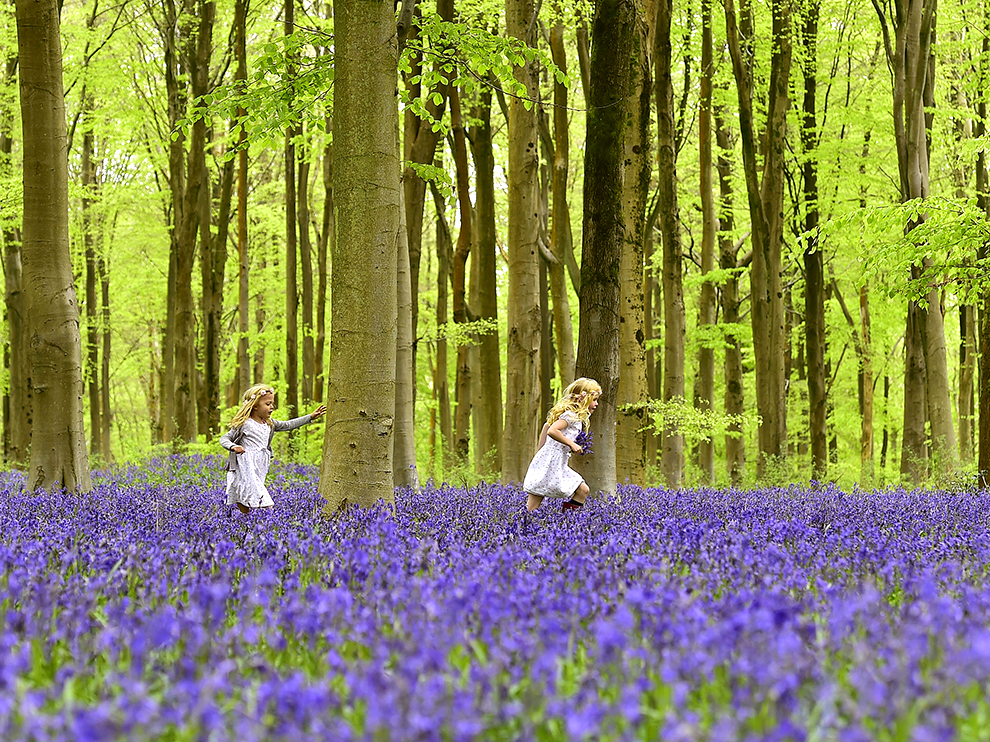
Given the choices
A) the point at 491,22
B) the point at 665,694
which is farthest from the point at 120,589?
the point at 491,22

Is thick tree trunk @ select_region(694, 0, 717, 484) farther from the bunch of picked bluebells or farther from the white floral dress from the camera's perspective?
the white floral dress

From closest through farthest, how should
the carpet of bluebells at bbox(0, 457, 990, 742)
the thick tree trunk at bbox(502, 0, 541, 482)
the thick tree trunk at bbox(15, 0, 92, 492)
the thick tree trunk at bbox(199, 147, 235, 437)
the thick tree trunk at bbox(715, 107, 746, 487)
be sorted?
the carpet of bluebells at bbox(0, 457, 990, 742), the thick tree trunk at bbox(15, 0, 92, 492), the thick tree trunk at bbox(502, 0, 541, 482), the thick tree trunk at bbox(715, 107, 746, 487), the thick tree trunk at bbox(199, 147, 235, 437)

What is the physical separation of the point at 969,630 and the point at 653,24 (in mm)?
12512

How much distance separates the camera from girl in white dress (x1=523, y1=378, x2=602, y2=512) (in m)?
7.66

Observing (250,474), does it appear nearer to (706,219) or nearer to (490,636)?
(490,636)

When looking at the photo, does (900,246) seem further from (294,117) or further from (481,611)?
(481,611)

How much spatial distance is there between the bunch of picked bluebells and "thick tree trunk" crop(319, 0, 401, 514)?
2197 millimetres

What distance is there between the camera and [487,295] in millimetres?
15383

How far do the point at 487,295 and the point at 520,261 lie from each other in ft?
10.4

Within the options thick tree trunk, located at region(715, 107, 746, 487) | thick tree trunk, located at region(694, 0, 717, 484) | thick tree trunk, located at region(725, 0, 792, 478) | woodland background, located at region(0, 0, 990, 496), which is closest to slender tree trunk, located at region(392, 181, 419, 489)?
woodland background, located at region(0, 0, 990, 496)

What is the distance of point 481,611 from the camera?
3.08 metres

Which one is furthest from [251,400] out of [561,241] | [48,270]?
[561,241]

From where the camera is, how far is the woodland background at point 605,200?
9.86m

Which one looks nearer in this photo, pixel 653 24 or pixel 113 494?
pixel 113 494
